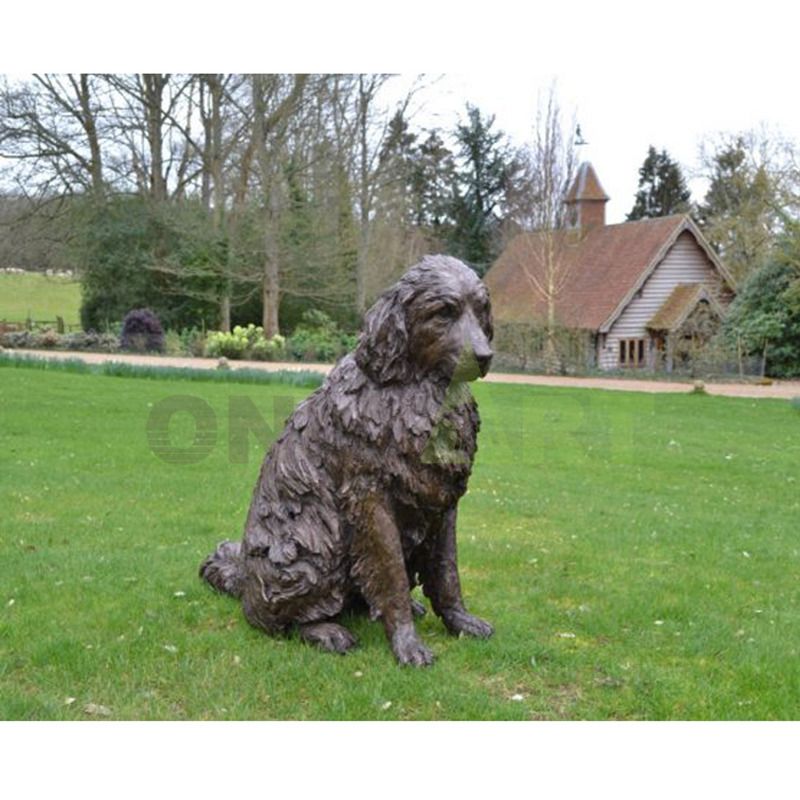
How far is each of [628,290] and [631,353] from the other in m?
2.17

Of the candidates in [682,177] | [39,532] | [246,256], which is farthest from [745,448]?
[682,177]

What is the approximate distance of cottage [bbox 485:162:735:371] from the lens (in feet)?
91.0

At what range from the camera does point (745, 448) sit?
12461 mm

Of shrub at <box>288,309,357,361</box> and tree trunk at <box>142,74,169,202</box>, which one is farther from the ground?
tree trunk at <box>142,74,169,202</box>

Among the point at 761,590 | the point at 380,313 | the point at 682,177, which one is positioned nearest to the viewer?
the point at 380,313

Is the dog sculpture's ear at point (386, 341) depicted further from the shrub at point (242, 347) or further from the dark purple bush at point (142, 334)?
the dark purple bush at point (142, 334)

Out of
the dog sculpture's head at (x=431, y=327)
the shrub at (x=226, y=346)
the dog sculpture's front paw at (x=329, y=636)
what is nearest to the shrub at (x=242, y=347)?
the shrub at (x=226, y=346)

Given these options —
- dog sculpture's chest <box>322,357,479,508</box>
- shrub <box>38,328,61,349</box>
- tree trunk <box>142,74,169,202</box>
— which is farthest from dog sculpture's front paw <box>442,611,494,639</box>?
tree trunk <box>142,74,169,202</box>

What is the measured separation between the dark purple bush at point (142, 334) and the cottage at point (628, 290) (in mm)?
11638

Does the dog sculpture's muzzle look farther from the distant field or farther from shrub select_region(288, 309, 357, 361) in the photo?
the distant field

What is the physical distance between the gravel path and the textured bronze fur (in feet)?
58.2

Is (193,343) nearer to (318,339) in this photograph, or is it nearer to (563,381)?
(318,339)

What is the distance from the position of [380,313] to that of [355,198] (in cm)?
2493

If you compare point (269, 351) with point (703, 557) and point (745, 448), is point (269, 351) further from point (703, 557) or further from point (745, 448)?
point (703, 557)
